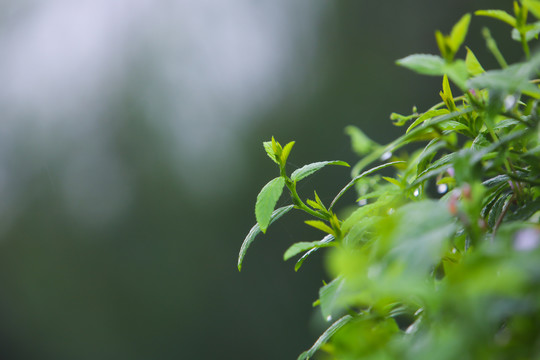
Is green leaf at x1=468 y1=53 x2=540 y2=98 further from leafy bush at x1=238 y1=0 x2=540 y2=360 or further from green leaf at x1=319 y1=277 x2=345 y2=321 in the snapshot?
green leaf at x1=319 y1=277 x2=345 y2=321

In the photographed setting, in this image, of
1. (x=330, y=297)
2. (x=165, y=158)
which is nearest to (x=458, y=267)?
(x=330, y=297)

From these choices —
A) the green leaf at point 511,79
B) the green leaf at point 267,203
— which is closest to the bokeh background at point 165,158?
the green leaf at point 267,203

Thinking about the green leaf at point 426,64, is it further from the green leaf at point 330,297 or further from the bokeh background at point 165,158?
the bokeh background at point 165,158

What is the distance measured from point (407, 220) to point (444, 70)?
10 centimetres

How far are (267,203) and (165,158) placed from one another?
1903mm

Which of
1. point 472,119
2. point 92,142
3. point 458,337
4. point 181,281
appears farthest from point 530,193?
point 92,142

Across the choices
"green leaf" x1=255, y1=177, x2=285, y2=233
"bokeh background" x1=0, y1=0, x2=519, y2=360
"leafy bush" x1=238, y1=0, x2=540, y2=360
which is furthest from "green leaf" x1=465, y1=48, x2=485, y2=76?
"bokeh background" x1=0, y1=0, x2=519, y2=360

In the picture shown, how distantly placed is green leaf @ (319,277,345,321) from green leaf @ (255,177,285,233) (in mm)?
87

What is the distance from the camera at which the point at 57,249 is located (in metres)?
2.26

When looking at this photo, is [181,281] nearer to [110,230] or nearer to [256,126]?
[110,230]


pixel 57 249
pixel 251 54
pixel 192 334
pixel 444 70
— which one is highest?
pixel 251 54

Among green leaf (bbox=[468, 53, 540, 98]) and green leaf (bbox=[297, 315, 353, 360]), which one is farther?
green leaf (bbox=[297, 315, 353, 360])

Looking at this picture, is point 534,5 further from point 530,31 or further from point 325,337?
point 325,337

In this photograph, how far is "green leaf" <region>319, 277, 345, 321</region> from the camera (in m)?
0.27
